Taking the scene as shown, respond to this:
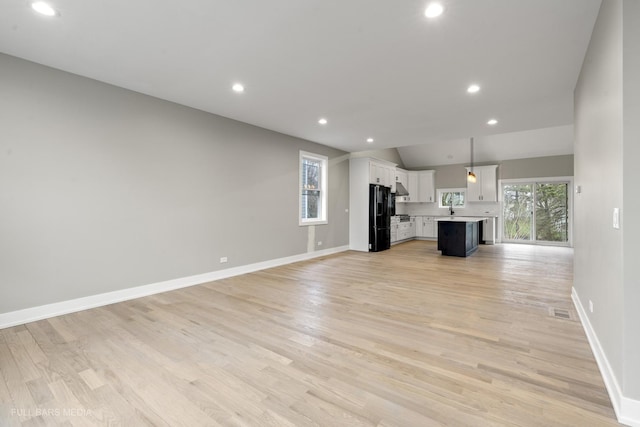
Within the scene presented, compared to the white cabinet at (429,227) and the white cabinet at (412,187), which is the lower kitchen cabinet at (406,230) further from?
the white cabinet at (412,187)

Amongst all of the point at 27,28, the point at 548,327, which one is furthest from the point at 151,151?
the point at 548,327

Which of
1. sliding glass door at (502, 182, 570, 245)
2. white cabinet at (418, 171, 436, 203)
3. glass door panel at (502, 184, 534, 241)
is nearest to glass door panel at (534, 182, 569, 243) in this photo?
sliding glass door at (502, 182, 570, 245)

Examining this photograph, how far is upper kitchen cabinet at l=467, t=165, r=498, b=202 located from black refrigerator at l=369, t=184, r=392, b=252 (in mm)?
3418

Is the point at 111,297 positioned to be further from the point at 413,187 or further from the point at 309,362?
the point at 413,187

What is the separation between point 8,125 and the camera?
2.85 m

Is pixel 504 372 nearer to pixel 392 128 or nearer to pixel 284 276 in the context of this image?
pixel 284 276

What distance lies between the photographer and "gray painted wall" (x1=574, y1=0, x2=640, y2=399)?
5.03 ft

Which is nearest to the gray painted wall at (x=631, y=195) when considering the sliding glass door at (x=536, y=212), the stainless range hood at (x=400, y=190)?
the stainless range hood at (x=400, y=190)

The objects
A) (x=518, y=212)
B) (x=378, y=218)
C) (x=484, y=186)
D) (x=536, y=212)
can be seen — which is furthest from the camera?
(x=484, y=186)

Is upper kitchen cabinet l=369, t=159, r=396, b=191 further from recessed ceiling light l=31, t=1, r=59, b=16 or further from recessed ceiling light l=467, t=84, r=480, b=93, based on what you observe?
recessed ceiling light l=31, t=1, r=59, b=16

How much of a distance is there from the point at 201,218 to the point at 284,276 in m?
1.65

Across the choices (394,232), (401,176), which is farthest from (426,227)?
(401,176)

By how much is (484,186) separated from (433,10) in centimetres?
844

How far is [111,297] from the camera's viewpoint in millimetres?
3520
